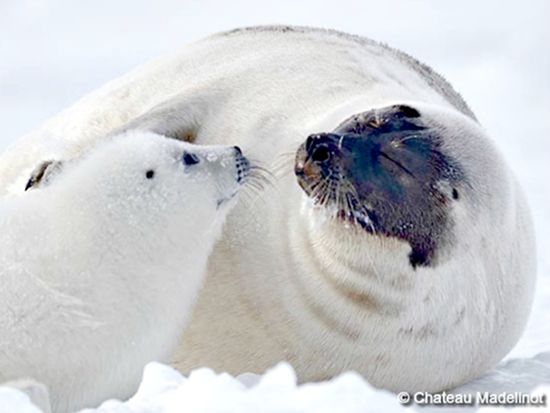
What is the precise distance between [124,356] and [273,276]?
0.87 meters

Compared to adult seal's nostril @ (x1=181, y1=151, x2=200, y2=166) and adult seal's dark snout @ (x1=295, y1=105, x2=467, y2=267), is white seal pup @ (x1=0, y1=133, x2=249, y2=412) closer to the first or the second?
adult seal's nostril @ (x1=181, y1=151, x2=200, y2=166)

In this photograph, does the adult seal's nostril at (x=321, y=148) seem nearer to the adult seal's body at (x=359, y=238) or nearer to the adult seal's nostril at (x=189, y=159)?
the adult seal's body at (x=359, y=238)

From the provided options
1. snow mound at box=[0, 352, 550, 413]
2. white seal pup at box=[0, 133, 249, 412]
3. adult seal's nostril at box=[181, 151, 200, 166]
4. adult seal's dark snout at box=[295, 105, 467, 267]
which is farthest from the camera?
adult seal's nostril at box=[181, 151, 200, 166]

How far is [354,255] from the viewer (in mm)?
4586

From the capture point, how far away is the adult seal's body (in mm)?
4531

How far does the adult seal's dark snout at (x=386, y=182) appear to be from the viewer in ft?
14.7

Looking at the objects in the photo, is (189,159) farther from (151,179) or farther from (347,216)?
(347,216)

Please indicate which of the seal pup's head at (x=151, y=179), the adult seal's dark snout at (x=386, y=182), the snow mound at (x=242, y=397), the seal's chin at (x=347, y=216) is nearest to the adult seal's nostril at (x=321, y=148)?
the adult seal's dark snout at (x=386, y=182)

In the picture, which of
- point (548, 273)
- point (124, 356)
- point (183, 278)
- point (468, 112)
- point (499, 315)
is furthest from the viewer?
point (548, 273)

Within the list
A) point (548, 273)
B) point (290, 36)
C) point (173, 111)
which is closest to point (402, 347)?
point (173, 111)

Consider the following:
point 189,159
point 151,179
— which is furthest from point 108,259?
point 189,159

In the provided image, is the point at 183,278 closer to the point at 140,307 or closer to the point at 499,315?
the point at 140,307

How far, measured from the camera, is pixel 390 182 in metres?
4.49

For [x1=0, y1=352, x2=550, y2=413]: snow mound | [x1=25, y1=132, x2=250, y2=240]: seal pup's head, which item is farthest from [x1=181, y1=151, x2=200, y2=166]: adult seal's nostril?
[x1=0, y1=352, x2=550, y2=413]: snow mound
